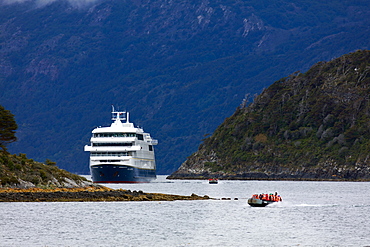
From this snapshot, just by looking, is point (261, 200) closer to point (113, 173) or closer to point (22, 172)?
point (22, 172)

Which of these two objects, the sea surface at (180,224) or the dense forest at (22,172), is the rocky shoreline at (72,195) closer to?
the sea surface at (180,224)

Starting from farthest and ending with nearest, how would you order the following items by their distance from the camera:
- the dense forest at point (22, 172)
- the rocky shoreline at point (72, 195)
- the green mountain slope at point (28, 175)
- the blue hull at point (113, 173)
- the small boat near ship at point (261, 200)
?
the blue hull at point (113, 173)
the dense forest at point (22, 172)
the green mountain slope at point (28, 175)
the small boat near ship at point (261, 200)
the rocky shoreline at point (72, 195)

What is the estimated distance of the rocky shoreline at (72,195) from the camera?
88.4 metres

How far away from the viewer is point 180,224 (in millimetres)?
70500

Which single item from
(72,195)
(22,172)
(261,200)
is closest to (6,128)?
(22,172)

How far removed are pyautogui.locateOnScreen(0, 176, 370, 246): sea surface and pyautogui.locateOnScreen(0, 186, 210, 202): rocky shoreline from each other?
2.92ft

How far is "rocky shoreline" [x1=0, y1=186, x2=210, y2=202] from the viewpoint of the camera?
88.4 metres

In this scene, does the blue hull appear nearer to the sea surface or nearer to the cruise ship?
the cruise ship

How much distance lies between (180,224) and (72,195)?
1125 inches

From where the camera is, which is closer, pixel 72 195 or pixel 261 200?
pixel 261 200

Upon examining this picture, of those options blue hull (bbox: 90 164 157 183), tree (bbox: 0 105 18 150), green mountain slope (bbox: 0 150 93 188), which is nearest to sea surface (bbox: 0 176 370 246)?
green mountain slope (bbox: 0 150 93 188)

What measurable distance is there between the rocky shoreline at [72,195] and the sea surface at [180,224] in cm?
89

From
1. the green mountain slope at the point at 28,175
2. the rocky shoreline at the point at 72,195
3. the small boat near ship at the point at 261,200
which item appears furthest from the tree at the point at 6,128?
the small boat near ship at the point at 261,200

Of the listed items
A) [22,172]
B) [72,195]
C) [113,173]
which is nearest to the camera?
[72,195]
